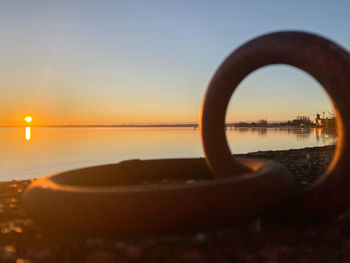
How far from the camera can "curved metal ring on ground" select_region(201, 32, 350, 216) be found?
4156mm

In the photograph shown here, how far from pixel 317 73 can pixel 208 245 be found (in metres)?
2.63

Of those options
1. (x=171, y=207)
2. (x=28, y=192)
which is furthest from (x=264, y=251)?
(x=28, y=192)

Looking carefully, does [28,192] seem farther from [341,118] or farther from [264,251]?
[341,118]

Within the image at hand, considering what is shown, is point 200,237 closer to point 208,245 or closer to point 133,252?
point 208,245

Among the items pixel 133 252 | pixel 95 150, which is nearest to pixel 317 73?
pixel 133 252

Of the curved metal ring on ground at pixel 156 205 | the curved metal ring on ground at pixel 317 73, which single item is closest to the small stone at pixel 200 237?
the curved metal ring on ground at pixel 156 205

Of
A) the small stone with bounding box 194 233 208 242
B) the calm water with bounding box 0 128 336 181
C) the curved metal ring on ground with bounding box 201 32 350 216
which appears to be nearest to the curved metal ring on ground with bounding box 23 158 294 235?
the small stone with bounding box 194 233 208 242

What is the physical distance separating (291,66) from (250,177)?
1877 millimetres

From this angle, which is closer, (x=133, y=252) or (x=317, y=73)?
(x=133, y=252)

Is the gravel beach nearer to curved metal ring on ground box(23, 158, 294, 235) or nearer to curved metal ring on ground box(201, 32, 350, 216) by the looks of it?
curved metal ring on ground box(23, 158, 294, 235)

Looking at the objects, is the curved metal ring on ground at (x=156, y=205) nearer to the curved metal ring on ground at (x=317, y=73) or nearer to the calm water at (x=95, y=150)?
the curved metal ring on ground at (x=317, y=73)

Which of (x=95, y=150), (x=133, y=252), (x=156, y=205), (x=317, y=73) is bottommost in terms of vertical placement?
(x=95, y=150)

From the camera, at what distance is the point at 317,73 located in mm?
4332

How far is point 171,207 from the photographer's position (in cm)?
343
